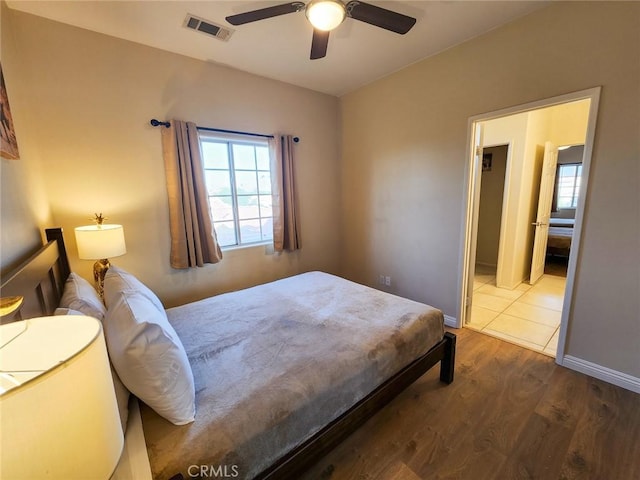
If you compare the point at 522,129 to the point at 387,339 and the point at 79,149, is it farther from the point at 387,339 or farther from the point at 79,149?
the point at 79,149

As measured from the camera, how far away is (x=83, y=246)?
78.4 inches

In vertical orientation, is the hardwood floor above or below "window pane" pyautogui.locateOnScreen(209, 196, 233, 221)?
below

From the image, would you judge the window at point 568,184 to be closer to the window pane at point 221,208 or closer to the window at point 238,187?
the window at point 238,187

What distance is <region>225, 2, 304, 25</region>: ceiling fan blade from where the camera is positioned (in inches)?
62.1

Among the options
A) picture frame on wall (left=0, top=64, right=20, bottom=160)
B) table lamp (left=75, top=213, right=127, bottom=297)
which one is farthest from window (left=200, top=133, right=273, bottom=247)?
picture frame on wall (left=0, top=64, right=20, bottom=160)

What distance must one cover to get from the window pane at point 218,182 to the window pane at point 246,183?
12 cm

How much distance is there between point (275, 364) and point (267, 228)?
218 centimetres

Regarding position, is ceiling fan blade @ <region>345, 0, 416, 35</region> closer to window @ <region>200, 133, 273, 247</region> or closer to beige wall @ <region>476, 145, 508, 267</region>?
window @ <region>200, 133, 273, 247</region>

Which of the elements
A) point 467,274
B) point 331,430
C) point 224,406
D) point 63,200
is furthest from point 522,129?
point 63,200

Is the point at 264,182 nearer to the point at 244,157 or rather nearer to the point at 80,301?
the point at 244,157

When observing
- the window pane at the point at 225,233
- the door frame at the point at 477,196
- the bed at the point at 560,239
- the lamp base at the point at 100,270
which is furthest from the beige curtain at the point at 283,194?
the bed at the point at 560,239

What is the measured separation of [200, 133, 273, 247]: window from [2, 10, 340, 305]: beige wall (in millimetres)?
186

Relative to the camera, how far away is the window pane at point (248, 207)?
3188mm

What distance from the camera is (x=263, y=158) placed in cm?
327
